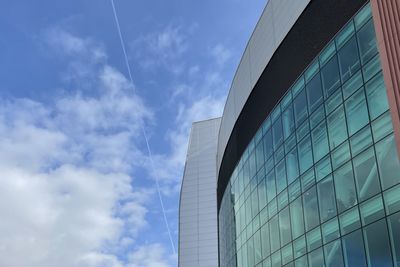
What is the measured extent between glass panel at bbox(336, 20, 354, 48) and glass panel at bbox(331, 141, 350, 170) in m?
4.55

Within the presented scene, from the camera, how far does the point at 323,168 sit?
23.5 metres

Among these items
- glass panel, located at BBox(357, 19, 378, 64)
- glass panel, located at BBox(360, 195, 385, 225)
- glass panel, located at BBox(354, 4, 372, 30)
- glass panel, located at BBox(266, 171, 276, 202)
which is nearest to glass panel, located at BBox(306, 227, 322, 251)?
glass panel, located at BBox(360, 195, 385, 225)

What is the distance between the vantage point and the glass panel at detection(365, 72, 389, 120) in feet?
63.6

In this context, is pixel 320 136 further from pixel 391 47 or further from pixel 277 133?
pixel 391 47

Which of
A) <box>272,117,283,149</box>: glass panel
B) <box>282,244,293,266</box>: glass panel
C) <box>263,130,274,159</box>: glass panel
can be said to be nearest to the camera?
<box>282,244,293,266</box>: glass panel

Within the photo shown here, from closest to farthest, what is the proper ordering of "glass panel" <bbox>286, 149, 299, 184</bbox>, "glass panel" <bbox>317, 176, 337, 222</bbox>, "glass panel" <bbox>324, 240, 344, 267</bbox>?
"glass panel" <bbox>324, 240, 344, 267</bbox>, "glass panel" <bbox>317, 176, 337, 222</bbox>, "glass panel" <bbox>286, 149, 299, 184</bbox>

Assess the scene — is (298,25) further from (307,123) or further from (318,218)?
(318,218)

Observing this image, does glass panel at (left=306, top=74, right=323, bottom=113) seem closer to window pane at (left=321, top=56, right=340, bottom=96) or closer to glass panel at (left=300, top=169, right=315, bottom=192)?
window pane at (left=321, top=56, right=340, bottom=96)

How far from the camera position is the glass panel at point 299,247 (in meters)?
24.8

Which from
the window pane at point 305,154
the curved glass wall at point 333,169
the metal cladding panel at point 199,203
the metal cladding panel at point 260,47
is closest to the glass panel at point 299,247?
the curved glass wall at point 333,169

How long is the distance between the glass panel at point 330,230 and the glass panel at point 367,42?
258 inches

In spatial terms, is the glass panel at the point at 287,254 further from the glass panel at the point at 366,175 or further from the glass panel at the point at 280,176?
the glass panel at the point at 366,175

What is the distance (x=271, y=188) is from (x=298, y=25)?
29.8ft

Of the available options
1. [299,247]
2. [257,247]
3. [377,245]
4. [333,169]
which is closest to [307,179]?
[333,169]
